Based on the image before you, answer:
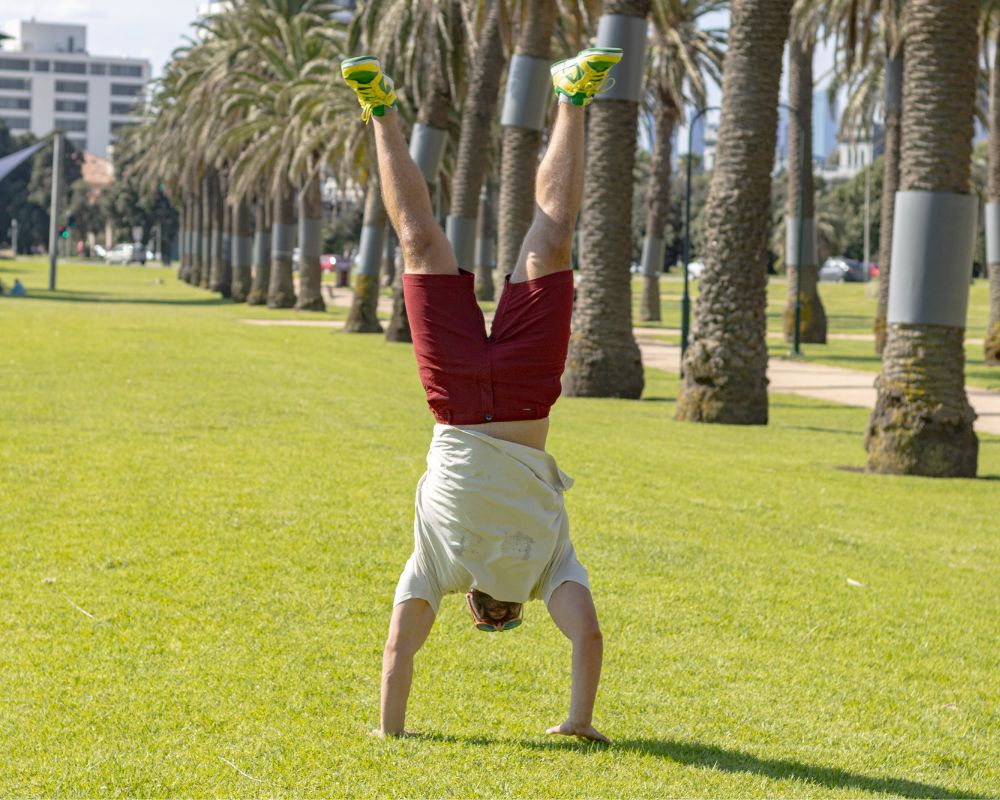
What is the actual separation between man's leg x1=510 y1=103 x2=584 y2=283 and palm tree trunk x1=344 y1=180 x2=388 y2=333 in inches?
1206

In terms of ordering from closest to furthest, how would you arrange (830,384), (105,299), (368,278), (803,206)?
(830,384) → (803,206) → (368,278) → (105,299)

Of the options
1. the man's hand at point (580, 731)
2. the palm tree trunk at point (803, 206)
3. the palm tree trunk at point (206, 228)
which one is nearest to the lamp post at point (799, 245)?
the palm tree trunk at point (803, 206)

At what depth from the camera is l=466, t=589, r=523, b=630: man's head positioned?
5230 mm

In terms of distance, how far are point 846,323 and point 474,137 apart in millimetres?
24944

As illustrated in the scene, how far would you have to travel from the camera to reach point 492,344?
5047 millimetres

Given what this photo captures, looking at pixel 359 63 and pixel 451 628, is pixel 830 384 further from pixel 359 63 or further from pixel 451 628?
pixel 359 63

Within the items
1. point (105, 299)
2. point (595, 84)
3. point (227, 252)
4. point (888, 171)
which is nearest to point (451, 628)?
point (595, 84)

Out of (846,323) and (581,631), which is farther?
(846,323)

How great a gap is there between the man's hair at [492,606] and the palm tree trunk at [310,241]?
133 ft

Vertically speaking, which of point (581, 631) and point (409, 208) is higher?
point (409, 208)

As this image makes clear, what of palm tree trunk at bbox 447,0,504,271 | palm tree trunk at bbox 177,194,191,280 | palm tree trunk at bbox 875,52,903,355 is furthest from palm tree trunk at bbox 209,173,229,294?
palm tree trunk at bbox 875,52,903,355

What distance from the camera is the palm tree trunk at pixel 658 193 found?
45.5 meters

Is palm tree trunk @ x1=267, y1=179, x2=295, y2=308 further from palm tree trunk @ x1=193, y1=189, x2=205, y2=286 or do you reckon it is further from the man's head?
the man's head

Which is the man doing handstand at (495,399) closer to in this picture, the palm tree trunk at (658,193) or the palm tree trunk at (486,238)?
the palm tree trunk at (658,193)
